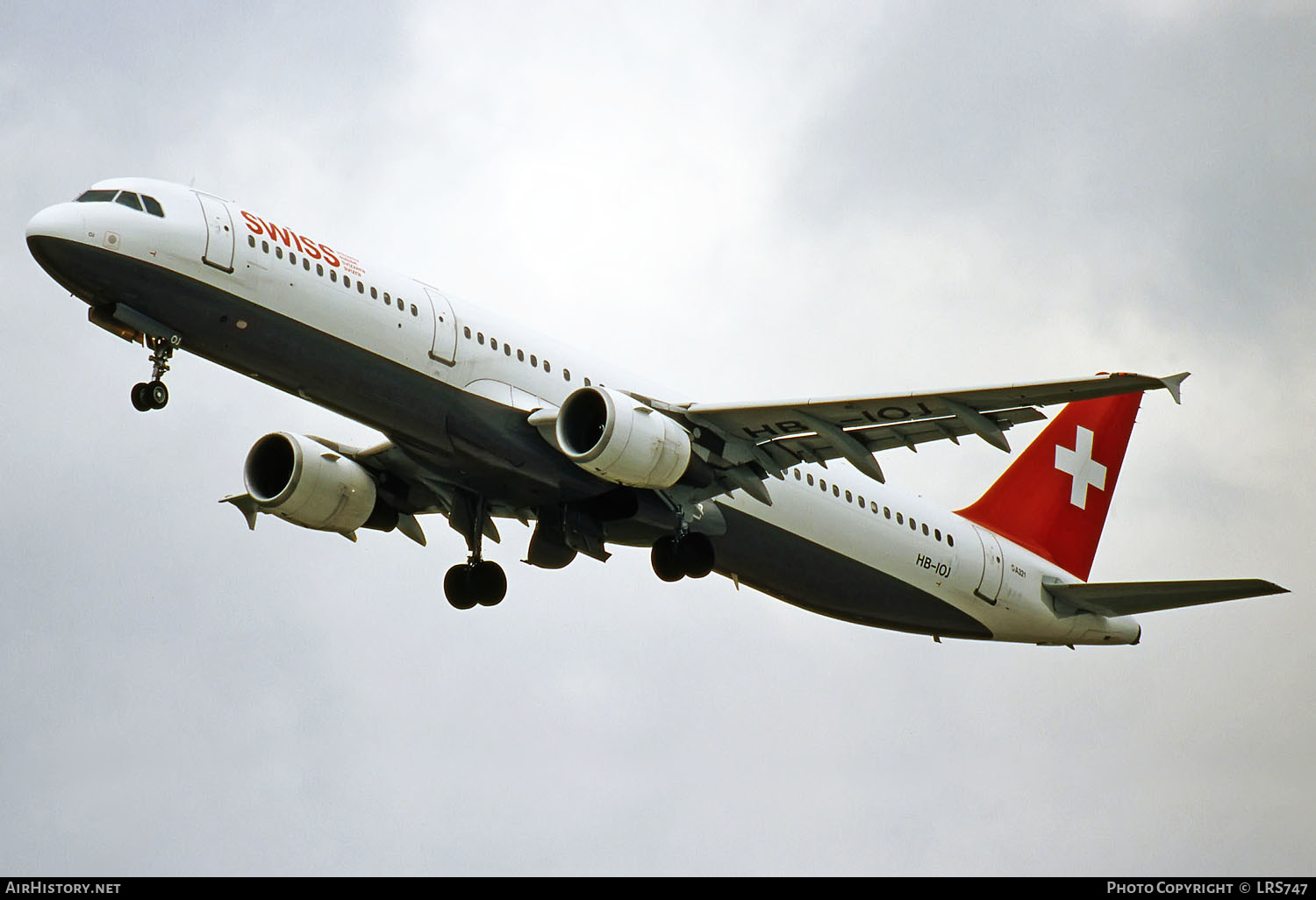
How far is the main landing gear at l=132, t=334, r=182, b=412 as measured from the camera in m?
28.0

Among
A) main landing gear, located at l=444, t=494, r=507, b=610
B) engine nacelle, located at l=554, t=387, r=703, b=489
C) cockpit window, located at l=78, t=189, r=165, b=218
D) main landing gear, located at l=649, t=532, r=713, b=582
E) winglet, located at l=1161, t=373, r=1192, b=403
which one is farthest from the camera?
main landing gear, located at l=444, t=494, r=507, b=610

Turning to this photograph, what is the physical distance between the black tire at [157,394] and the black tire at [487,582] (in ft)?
29.5

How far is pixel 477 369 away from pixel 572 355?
2592mm

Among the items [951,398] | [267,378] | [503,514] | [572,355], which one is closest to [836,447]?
[951,398]

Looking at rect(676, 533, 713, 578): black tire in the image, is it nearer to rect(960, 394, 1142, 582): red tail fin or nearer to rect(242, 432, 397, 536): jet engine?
rect(242, 432, 397, 536): jet engine

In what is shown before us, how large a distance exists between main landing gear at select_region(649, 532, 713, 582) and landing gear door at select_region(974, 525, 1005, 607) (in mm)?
7853

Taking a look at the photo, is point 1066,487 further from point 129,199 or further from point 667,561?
point 129,199

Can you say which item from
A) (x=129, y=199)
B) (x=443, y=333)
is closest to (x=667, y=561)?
(x=443, y=333)

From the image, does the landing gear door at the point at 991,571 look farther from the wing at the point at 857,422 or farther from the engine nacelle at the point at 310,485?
the engine nacelle at the point at 310,485

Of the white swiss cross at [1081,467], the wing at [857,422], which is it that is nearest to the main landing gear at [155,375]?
the wing at [857,422]

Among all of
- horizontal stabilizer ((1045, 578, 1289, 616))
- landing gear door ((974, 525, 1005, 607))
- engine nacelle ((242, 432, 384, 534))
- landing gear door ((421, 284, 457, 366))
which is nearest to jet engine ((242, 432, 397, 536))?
engine nacelle ((242, 432, 384, 534))

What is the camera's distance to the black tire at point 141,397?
92.3 feet

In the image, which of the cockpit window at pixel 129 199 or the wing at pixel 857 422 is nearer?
the cockpit window at pixel 129 199
